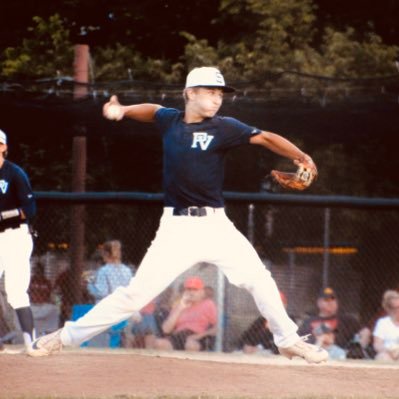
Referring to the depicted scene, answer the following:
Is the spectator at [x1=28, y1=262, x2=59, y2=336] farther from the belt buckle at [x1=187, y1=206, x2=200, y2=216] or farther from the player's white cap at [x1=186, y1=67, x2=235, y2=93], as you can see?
the player's white cap at [x1=186, y1=67, x2=235, y2=93]

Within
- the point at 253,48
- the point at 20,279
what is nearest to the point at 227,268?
the point at 20,279

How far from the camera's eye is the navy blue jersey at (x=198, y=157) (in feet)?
25.3

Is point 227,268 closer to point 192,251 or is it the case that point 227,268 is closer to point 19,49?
point 192,251

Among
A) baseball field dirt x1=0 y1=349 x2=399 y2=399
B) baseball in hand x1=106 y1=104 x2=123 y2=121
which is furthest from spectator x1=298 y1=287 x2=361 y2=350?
baseball in hand x1=106 y1=104 x2=123 y2=121

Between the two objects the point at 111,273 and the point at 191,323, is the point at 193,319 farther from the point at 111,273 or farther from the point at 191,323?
the point at 111,273

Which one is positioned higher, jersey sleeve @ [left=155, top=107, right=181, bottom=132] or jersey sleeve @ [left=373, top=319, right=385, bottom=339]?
jersey sleeve @ [left=155, top=107, right=181, bottom=132]

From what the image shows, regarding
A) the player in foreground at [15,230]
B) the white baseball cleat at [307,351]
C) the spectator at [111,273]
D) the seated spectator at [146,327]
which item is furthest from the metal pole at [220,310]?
the white baseball cleat at [307,351]

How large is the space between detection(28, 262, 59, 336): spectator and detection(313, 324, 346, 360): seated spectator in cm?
267

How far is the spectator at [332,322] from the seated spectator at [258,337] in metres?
0.37

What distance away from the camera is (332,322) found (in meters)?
11.7

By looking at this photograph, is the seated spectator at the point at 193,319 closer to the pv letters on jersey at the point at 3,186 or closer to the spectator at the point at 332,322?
the spectator at the point at 332,322

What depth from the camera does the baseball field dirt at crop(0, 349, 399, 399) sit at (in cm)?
775

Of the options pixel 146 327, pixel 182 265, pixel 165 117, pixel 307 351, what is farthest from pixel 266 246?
pixel 182 265

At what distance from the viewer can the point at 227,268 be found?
770 cm
